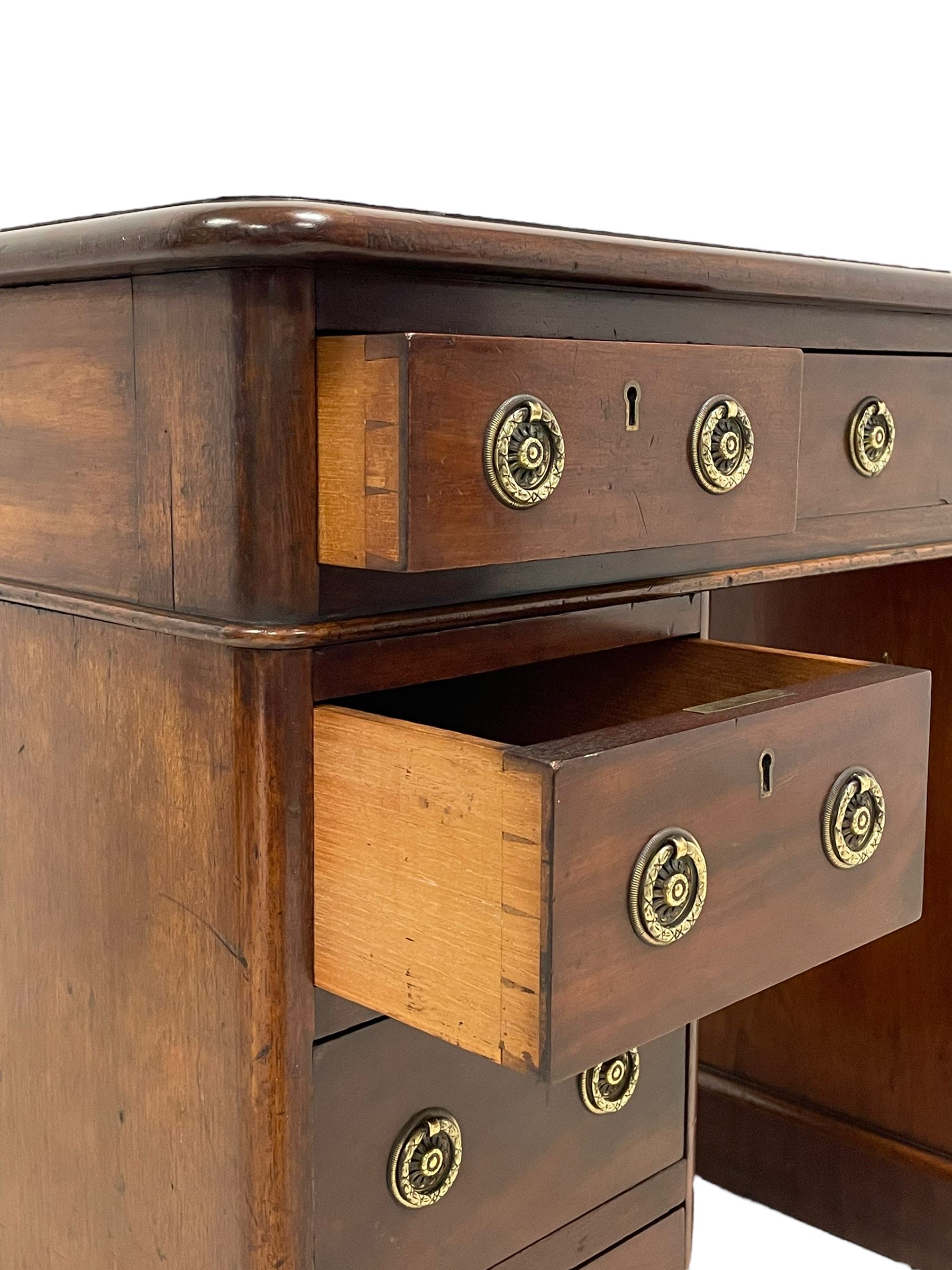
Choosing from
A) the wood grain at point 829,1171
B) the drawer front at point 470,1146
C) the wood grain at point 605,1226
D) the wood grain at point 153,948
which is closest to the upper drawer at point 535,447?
the wood grain at point 153,948

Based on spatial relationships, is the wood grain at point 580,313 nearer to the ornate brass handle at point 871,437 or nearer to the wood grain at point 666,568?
the ornate brass handle at point 871,437

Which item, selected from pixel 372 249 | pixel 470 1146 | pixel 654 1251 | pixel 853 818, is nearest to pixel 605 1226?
pixel 654 1251

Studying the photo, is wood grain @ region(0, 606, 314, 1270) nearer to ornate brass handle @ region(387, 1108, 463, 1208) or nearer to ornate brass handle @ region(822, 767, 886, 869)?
ornate brass handle @ region(387, 1108, 463, 1208)

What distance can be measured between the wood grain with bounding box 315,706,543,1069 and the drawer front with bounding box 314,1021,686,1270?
0.38 ft

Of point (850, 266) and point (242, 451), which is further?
point (850, 266)

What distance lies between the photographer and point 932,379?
1.64 metres

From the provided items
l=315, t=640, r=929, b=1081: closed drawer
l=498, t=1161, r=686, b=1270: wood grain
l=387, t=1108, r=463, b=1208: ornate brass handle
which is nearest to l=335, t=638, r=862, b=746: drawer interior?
l=315, t=640, r=929, b=1081: closed drawer

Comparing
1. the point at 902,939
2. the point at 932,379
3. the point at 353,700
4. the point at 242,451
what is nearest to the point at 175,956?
the point at 353,700

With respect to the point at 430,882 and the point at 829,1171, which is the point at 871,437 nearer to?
the point at 430,882

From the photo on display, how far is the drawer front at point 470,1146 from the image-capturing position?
1221mm

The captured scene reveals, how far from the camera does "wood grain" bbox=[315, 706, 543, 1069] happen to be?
1.05 m

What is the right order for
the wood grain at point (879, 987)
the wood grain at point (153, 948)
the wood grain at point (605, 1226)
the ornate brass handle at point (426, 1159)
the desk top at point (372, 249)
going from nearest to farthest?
the desk top at point (372, 249)
the wood grain at point (153, 948)
the ornate brass handle at point (426, 1159)
the wood grain at point (605, 1226)
the wood grain at point (879, 987)

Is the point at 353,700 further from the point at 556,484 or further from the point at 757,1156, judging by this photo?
the point at 757,1156

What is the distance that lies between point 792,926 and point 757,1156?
1037 mm
